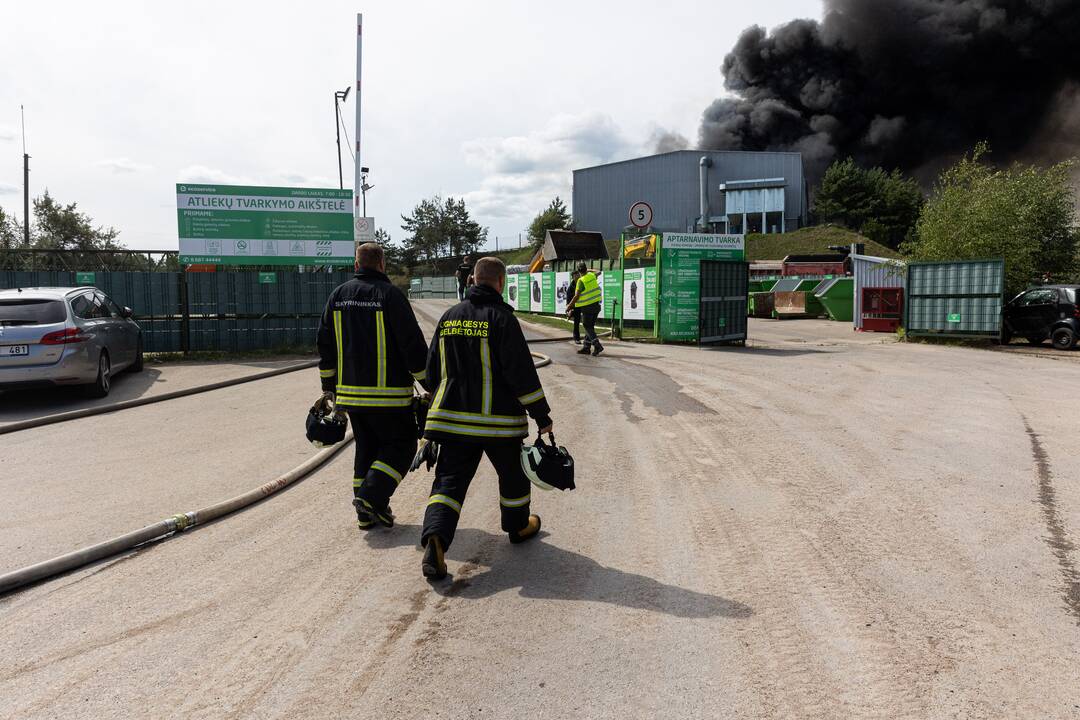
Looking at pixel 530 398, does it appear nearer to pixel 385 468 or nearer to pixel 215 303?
pixel 385 468

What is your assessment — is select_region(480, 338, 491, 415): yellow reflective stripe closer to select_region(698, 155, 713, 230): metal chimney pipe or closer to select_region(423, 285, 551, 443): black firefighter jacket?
select_region(423, 285, 551, 443): black firefighter jacket

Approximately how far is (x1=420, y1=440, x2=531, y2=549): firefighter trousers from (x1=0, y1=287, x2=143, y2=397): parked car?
8.12 meters

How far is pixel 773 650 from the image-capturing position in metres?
3.17

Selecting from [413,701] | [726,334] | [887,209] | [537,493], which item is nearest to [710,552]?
[537,493]

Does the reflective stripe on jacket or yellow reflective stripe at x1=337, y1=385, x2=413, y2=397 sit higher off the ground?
the reflective stripe on jacket

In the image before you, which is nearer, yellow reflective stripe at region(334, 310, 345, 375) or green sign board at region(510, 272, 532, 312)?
yellow reflective stripe at region(334, 310, 345, 375)

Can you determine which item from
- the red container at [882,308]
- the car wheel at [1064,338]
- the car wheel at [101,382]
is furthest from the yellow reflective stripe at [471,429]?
the red container at [882,308]

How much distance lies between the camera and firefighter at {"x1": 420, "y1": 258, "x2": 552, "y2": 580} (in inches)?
161

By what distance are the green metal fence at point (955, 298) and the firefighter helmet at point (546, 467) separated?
17803 millimetres

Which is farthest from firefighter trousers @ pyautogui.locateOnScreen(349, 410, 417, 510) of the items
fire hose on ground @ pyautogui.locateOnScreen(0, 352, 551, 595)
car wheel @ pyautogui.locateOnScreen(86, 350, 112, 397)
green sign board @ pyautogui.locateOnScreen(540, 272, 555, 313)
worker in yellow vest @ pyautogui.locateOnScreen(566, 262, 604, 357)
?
green sign board @ pyautogui.locateOnScreen(540, 272, 555, 313)

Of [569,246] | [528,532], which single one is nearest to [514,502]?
[528,532]

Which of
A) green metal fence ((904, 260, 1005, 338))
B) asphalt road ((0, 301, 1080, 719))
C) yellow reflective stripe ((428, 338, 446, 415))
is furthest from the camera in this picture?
green metal fence ((904, 260, 1005, 338))

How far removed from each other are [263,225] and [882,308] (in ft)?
61.3

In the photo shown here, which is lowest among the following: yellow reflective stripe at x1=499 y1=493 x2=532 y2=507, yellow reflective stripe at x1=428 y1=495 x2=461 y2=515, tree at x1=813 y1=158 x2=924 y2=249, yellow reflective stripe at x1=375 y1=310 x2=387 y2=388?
yellow reflective stripe at x1=499 y1=493 x2=532 y2=507
